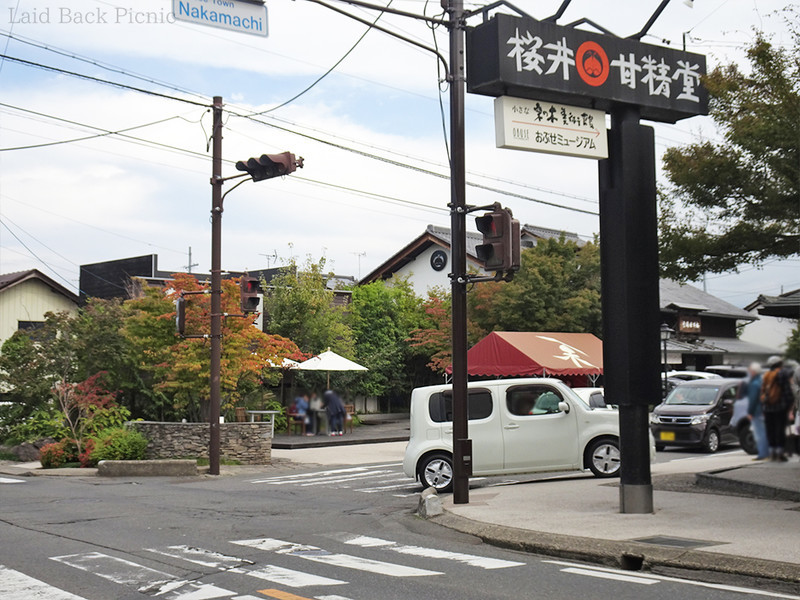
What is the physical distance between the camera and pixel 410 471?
1535 centimetres

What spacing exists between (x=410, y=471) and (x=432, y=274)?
3284cm

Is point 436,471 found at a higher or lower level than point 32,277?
lower

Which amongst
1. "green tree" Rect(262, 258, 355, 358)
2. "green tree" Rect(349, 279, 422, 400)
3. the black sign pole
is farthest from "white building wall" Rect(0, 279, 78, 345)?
the black sign pole

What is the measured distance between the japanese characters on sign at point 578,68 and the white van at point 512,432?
20.4 ft

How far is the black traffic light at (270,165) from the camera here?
1811 cm

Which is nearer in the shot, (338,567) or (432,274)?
(338,567)

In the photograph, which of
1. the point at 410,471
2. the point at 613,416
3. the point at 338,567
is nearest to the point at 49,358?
the point at 410,471

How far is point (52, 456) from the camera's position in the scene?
22.2 metres

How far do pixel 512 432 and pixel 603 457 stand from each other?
192cm

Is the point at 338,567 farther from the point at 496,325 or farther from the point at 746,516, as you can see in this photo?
the point at 496,325

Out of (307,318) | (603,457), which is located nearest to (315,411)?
(603,457)

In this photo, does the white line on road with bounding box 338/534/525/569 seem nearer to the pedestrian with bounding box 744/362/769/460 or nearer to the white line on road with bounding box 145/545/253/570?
the white line on road with bounding box 145/545/253/570

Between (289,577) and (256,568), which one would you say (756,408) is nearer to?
(289,577)

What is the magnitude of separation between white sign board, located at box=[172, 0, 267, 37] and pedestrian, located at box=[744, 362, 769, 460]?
8740 millimetres
